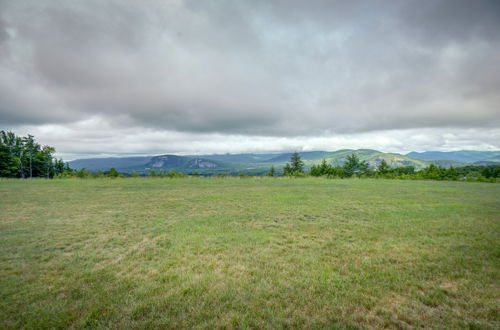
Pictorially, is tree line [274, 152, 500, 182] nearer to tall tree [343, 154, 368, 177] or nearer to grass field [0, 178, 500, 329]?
tall tree [343, 154, 368, 177]

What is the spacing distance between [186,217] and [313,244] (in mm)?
8040

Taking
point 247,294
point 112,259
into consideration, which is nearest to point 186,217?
point 112,259

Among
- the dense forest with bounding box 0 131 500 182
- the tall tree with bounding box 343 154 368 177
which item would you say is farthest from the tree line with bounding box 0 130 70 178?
the tall tree with bounding box 343 154 368 177

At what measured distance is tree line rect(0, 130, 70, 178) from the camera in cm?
6020

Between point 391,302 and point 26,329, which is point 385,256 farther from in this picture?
point 26,329

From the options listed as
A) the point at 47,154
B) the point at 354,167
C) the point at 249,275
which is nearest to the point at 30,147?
the point at 47,154

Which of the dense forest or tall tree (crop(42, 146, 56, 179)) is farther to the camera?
tall tree (crop(42, 146, 56, 179))

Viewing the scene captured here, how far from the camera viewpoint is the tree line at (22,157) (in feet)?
198

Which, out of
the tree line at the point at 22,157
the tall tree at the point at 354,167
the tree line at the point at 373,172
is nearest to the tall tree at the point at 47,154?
the tree line at the point at 22,157

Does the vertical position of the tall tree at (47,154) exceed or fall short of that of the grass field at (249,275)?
it exceeds it

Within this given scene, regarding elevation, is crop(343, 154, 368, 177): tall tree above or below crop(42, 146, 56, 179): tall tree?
below

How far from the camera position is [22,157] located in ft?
214

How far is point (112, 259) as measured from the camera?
22.0 ft

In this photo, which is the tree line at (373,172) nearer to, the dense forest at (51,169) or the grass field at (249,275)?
the dense forest at (51,169)
